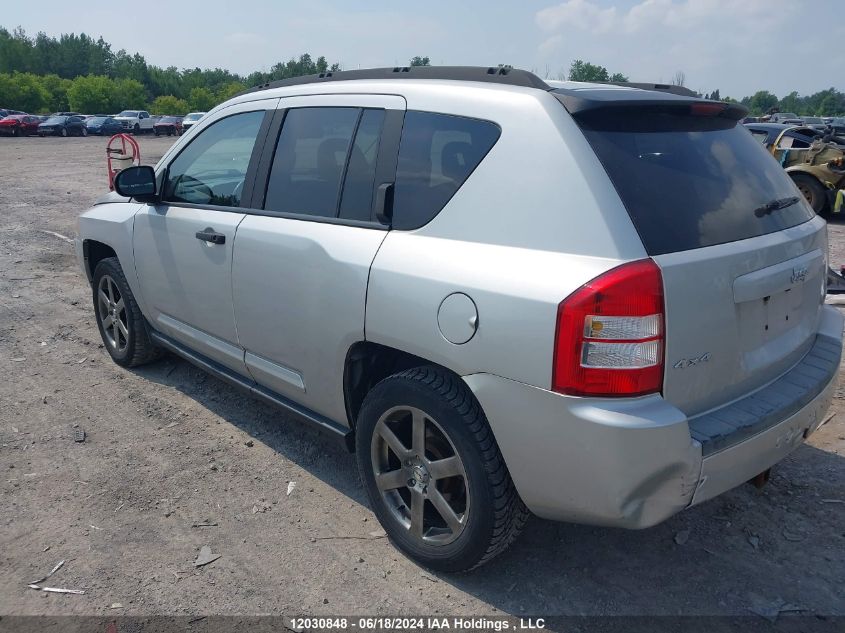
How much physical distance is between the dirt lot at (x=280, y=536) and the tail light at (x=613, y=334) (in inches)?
40.6

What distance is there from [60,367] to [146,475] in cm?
204

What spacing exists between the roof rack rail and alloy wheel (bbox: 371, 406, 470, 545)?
136cm

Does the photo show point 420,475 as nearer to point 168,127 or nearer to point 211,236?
point 211,236

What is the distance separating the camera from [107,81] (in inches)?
3115

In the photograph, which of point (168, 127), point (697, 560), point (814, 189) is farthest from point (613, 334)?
point (168, 127)

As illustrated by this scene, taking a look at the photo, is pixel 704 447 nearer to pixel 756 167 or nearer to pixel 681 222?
pixel 681 222

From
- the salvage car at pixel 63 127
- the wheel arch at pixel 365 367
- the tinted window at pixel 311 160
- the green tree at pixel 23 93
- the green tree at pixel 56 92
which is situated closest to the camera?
the wheel arch at pixel 365 367

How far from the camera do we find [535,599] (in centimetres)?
281

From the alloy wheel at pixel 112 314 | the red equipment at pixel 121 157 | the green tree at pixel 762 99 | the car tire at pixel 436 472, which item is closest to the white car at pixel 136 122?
the red equipment at pixel 121 157

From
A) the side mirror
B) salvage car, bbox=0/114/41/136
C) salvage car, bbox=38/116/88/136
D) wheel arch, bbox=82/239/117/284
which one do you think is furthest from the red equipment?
salvage car, bbox=0/114/41/136

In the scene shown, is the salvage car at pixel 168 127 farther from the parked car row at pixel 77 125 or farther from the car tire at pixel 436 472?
the car tire at pixel 436 472

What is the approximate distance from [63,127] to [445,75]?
173 ft

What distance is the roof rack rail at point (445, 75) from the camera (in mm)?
2779

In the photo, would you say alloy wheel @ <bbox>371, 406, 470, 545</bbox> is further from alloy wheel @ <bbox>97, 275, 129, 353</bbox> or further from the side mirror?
alloy wheel @ <bbox>97, 275, 129, 353</bbox>
